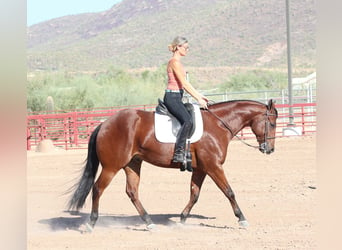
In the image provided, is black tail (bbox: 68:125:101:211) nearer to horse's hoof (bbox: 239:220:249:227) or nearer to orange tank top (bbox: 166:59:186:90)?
orange tank top (bbox: 166:59:186:90)

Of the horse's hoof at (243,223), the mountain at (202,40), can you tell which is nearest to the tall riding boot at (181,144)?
the horse's hoof at (243,223)

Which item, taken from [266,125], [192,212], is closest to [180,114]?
[266,125]

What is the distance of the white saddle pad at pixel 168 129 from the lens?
23.0 ft

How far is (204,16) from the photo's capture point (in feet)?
336

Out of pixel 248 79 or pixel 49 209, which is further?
pixel 248 79

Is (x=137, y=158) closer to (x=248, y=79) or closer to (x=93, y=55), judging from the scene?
(x=248, y=79)

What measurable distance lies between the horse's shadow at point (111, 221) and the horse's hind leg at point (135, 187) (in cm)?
46

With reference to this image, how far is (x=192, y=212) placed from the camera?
859 centimetres

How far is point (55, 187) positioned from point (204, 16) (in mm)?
92708

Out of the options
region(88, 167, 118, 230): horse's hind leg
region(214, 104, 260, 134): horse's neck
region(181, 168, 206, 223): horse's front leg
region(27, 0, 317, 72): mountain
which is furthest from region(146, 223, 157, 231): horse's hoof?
region(27, 0, 317, 72): mountain

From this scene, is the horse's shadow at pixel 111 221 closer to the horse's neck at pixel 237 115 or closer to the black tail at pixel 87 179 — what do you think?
the black tail at pixel 87 179

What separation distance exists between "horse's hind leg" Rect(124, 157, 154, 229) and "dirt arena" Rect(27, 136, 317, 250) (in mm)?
175

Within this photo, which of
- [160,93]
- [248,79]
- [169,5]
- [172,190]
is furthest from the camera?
[169,5]
